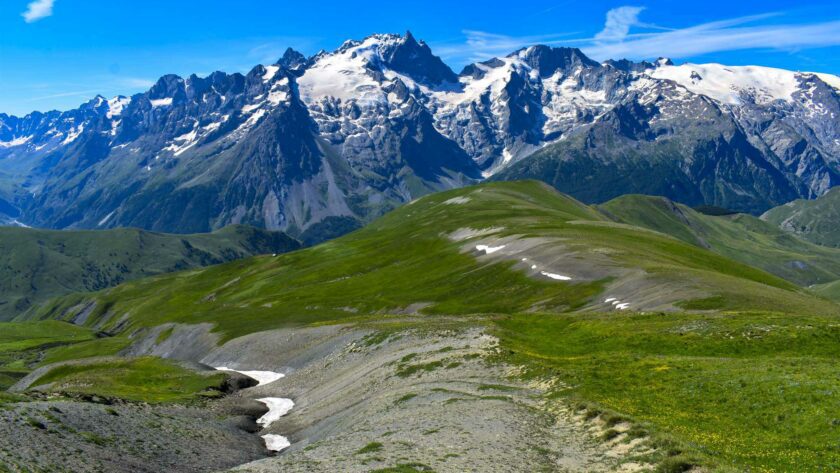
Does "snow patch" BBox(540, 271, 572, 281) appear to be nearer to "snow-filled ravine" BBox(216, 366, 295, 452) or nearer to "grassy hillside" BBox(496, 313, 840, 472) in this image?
"grassy hillside" BBox(496, 313, 840, 472)

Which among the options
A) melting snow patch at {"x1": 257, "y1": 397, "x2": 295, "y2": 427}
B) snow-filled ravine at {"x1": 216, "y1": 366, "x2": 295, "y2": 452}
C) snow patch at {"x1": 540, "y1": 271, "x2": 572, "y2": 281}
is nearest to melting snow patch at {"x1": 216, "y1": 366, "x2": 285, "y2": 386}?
snow-filled ravine at {"x1": 216, "y1": 366, "x2": 295, "y2": 452}

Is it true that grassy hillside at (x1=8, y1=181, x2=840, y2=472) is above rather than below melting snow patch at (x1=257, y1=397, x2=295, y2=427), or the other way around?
above

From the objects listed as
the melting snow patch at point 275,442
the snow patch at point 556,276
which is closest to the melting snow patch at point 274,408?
the melting snow patch at point 275,442

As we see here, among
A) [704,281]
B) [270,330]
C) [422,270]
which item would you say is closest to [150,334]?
[270,330]

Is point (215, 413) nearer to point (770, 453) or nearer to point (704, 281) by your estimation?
point (770, 453)

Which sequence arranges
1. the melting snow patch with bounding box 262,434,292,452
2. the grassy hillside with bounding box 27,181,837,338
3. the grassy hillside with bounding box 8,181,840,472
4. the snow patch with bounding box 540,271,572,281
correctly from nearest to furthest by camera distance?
the grassy hillside with bounding box 8,181,840,472 < the melting snow patch with bounding box 262,434,292,452 < the grassy hillside with bounding box 27,181,837,338 < the snow patch with bounding box 540,271,572,281

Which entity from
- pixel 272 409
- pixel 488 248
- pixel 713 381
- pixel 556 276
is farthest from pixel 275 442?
pixel 488 248

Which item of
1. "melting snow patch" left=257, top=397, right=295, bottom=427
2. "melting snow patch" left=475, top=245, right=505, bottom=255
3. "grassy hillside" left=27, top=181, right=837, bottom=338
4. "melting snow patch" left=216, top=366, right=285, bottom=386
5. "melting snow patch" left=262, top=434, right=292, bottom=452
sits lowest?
"melting snow patch" left=216, top=366, right=285, bottom=386

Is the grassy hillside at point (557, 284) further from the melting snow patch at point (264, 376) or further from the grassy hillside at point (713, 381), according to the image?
the melting snow patch at point (264, 376)
